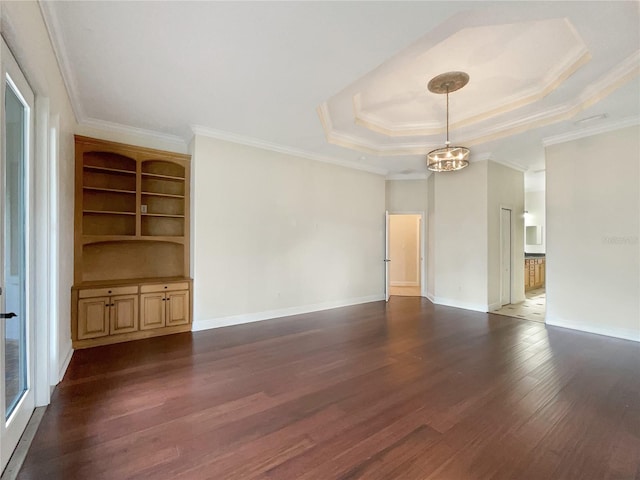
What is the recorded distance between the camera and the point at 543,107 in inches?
156

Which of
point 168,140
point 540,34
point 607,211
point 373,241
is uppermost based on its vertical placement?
point 540,34

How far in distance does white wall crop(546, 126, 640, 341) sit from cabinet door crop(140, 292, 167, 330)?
19.6 feet

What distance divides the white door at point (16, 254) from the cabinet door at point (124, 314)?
5.14 feet

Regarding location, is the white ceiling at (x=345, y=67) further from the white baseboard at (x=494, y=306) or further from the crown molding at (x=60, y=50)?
the white baseboard at (x=494, y=306)

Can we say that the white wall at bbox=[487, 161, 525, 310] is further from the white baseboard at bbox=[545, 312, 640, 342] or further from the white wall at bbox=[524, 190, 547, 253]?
the white wall at bbox=[524, 190, 547, 253]

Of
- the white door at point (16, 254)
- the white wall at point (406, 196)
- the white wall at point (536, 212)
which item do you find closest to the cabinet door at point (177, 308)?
the white door at point (16, 254)

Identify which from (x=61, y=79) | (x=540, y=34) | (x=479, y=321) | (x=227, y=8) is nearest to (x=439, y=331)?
(x=479, y=321)

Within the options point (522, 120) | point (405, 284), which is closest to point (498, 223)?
point (522, 120)

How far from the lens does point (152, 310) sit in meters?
4.03

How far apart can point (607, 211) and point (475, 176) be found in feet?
6.81

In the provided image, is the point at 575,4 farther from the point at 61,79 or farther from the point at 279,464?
the point at 61,79

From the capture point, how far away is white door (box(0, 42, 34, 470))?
5.82 ft

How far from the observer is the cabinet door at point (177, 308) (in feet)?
13.6

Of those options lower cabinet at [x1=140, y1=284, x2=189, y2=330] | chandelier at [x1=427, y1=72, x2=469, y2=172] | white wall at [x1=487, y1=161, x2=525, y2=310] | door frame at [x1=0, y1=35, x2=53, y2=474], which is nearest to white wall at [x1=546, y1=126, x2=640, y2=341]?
white wall at [x1=487, y1=161, x2=525, y2=310]
